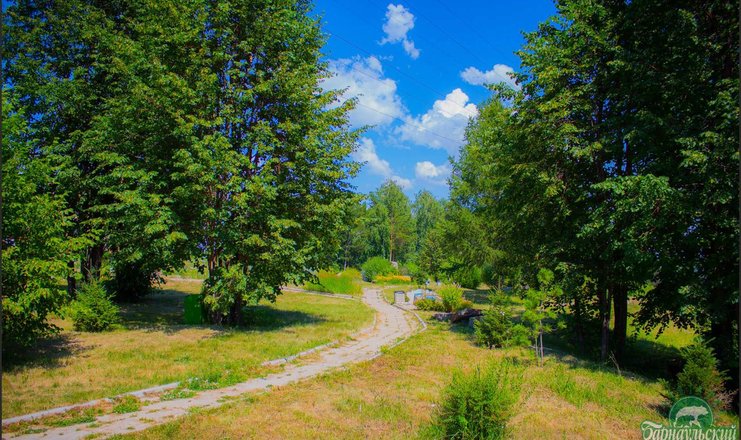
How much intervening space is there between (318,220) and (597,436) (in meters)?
9.83

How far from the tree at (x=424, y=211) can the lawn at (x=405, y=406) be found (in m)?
66.2

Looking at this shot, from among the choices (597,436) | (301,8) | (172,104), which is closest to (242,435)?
(597,436)

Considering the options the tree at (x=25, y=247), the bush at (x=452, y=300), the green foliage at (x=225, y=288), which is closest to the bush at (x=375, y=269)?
the bush at (x=452, y=300)

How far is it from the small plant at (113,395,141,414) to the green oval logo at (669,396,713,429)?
7795mm

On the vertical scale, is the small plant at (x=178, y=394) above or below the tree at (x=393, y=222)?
below

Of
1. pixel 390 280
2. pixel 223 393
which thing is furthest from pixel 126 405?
pixel 390 280

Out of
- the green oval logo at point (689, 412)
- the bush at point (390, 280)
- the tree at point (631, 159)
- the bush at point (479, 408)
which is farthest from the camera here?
the bush at point (390, 280)

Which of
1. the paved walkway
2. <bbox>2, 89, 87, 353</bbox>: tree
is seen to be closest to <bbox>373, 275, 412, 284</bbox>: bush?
the paved walkway

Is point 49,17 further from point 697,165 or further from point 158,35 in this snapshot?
point 697,165

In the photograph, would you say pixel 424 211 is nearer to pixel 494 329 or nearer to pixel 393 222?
pixel 393 222

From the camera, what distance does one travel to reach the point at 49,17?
48.5 ft

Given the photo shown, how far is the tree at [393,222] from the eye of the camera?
210 feet

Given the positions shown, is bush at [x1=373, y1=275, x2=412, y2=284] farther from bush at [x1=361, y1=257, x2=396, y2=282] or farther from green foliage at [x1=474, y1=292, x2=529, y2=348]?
green foliage at [x1=474, y1=292, x2=529, y2=348]

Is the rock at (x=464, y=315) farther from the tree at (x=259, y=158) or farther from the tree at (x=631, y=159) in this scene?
the tree at (x=259, y=158)
